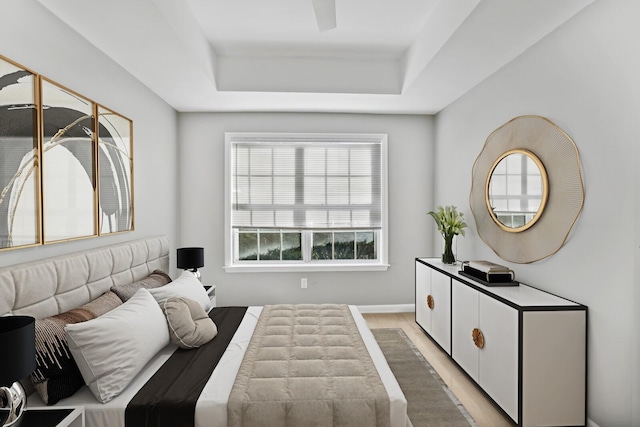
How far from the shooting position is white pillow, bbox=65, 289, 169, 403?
1.87 m

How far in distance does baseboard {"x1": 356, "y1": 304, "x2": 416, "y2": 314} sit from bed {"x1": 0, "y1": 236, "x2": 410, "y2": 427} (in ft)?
6.10

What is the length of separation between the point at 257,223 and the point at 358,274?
4.65 feet

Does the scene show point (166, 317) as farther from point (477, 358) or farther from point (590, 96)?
point (590, 96)

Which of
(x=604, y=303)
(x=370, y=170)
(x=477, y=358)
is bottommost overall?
(x=477, y=358)

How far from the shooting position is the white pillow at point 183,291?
8.80 ft

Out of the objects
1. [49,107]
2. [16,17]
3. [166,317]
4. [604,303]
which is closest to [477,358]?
[604,303]

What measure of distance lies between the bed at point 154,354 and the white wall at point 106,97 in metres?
0.16

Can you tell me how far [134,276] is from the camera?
3146 mm

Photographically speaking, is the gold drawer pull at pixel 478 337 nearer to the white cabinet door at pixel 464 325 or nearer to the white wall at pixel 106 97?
the white cabinet door at pixel 464 325

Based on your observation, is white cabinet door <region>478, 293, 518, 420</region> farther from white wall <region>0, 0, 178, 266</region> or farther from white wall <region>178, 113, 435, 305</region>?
white wall <region>0, 0, 178, 266</region>

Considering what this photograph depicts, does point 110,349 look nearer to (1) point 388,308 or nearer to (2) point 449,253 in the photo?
(2) point 449,253

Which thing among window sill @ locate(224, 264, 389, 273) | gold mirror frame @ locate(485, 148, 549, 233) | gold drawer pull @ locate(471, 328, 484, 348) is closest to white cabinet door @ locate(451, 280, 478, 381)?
gold drawer pull @ locate(471, 328, 484, 348)

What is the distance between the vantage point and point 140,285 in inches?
116

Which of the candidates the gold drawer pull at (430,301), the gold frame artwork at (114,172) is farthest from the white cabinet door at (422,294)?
the gold frame artwork at (114,172)
